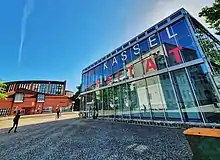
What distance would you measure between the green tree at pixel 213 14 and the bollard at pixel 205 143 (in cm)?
1108

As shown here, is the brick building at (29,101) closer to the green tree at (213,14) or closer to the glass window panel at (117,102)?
the glass window panel at (117,102)

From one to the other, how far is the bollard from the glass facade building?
613 centimetres

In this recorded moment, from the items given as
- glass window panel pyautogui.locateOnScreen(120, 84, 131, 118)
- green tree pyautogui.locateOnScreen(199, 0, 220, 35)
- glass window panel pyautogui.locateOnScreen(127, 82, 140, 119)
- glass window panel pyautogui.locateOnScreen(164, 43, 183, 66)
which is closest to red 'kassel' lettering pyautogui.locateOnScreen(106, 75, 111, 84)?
glass window panel pyautogui.locateOnScreen(120, 84, 131, 118)

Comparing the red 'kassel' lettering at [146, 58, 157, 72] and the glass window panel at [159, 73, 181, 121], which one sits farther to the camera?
the red 'kassel' lettering at [146, 58, 157, 72]

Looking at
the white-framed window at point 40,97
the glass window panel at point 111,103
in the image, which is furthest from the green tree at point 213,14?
the white-framed window at point 40,97

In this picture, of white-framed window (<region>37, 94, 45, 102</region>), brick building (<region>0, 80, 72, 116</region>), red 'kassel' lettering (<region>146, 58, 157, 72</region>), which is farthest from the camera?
white-framed window (<region>37, 94, 45, 102</region>)

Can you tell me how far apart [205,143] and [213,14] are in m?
11.4

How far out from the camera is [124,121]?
1235 cm

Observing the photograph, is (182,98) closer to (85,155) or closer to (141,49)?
(141,49)

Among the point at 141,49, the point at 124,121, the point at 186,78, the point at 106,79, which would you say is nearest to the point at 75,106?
the point at 106,79

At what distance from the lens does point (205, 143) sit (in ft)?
7.49

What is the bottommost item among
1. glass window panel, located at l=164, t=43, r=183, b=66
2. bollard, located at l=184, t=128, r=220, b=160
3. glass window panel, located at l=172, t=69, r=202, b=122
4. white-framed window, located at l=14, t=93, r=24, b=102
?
bollard, located at l=184, t=128, r=220, b=160

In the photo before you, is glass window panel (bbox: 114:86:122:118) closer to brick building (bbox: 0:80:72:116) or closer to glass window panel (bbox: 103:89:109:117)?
glass window panel (bbox: 103:89:109:117)

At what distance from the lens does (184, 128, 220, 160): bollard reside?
219 cm
